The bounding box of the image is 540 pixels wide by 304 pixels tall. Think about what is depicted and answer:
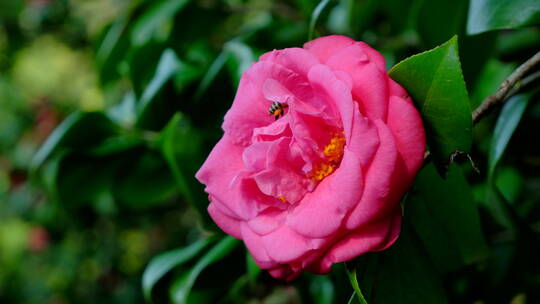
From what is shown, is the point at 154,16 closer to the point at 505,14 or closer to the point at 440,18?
the point at 440,18

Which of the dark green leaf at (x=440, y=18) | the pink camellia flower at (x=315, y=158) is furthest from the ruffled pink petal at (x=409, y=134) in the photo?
the dark green leaf at (x=440, y=18)

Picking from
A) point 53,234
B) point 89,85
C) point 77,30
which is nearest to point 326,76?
point 53,234

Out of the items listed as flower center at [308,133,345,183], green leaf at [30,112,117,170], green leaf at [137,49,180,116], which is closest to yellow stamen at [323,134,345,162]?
flower center at [308,133,345,183]

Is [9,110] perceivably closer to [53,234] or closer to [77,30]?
[77,30]

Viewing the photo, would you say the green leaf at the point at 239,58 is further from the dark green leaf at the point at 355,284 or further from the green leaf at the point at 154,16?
the dark green leaf at the point at 355,284

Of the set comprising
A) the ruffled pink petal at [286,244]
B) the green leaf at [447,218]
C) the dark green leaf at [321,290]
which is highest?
the ruffled pink petal at [286,244]

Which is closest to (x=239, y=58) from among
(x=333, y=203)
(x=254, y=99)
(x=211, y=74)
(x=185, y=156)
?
(x=211, y=74)
